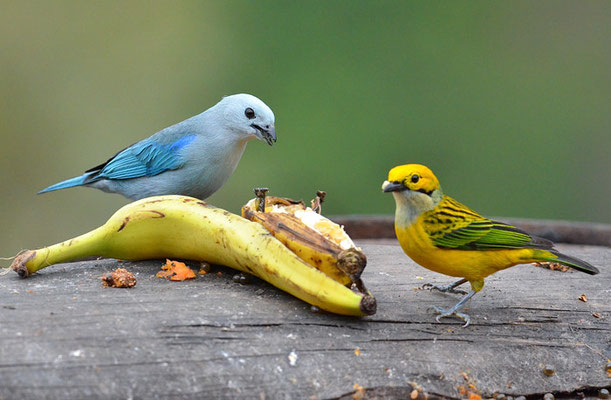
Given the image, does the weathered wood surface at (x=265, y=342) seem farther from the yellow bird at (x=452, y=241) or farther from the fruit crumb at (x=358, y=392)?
the yellow bird at (x=452, y=241)

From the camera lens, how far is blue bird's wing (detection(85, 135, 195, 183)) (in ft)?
12.9

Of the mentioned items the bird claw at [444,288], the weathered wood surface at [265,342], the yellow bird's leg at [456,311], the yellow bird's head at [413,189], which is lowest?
the weathered wood surface at [265,342]

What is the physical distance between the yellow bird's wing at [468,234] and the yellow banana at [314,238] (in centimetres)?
37

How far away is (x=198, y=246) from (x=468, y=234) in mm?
1224

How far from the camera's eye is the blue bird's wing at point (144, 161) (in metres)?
3.93

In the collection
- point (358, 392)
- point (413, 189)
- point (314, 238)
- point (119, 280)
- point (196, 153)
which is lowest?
point (358, 392)

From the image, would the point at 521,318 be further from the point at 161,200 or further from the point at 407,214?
the point at 161,200

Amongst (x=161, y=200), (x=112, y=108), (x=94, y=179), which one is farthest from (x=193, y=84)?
(x=161, y=200)

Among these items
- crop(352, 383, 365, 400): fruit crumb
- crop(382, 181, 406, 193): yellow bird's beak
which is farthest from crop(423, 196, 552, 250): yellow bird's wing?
crop(352, 383, 365, 400): fruit crumb

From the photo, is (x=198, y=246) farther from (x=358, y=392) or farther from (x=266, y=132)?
(x=358, y=392)

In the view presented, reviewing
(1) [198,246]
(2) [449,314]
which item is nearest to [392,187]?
(2) [449,314]

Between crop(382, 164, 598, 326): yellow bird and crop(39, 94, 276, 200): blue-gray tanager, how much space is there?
1.19 m

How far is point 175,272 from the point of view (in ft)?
10.2

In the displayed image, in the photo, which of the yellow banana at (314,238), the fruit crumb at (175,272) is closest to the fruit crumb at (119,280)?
the fruit crumb at (175,272)
